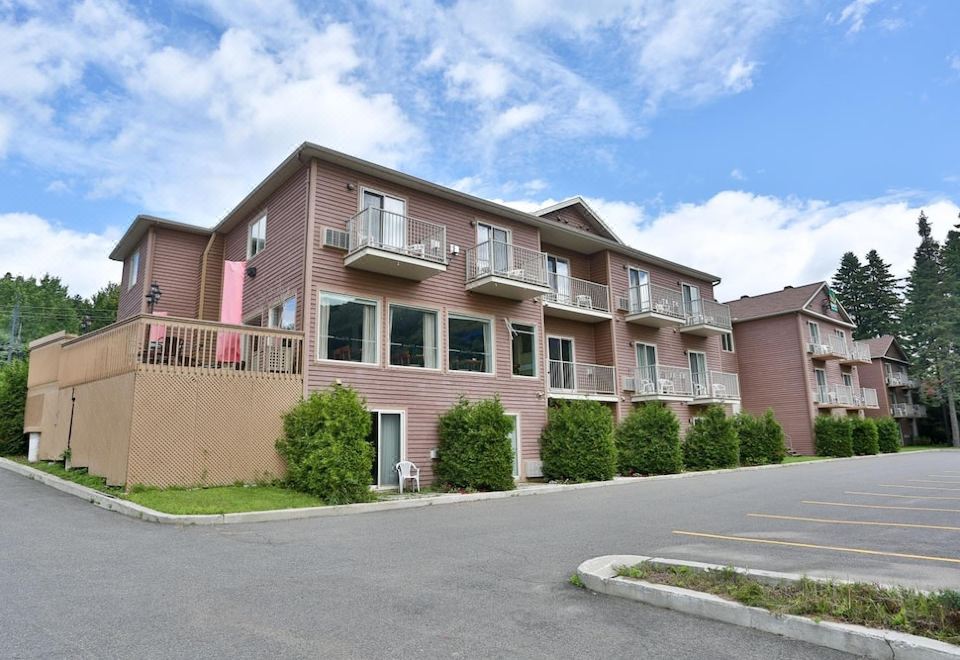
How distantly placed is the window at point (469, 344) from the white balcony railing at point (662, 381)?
783 centimetres

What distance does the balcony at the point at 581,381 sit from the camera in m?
20.1

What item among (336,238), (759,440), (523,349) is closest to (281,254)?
(336,238)

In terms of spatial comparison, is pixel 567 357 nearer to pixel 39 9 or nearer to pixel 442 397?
pixel 442 397

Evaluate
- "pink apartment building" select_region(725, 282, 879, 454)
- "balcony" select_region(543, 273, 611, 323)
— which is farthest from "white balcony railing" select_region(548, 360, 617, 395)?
"pink apartment building" select_region(725, 282, 879, 454)

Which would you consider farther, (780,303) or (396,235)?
(780,303)

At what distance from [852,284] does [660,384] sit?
52972 mm

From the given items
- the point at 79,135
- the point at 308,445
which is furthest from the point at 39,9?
the point at 308,445

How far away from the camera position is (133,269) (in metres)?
19.9

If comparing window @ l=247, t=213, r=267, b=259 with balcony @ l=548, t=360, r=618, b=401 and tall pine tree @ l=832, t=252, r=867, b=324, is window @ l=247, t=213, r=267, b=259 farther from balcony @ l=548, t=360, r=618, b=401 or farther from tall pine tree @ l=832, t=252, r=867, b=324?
tall pine tree @ l=832, t=252, r=867, b=324

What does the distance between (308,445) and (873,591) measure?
954cm

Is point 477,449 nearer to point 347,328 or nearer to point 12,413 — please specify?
point 347,328

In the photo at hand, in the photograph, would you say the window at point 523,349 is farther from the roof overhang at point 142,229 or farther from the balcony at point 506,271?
the roof overhang at point 142,229

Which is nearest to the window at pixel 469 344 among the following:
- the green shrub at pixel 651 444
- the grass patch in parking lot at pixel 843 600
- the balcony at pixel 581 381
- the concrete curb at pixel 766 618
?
the balcony at pixel 581 381

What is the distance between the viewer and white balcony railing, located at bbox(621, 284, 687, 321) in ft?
76.0
